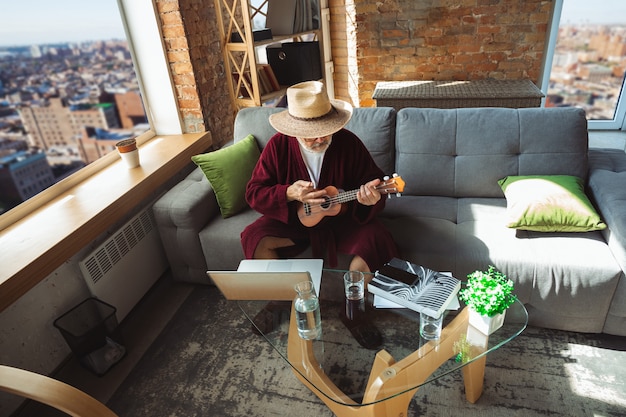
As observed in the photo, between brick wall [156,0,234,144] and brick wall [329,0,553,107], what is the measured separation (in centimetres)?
144

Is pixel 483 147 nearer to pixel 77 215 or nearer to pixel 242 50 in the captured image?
pixel 242 50

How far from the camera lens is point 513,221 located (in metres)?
1.78

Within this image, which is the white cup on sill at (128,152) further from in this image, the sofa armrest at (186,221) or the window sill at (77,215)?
the sofa armrest at (186,221)

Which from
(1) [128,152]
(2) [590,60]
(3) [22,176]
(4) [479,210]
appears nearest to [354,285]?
(4) [479,210]

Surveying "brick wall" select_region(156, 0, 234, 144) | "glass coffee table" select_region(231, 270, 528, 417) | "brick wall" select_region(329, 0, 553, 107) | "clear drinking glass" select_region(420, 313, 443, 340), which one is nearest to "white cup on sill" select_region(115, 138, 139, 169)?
"brick wall" select_region(156, 0, 234, 144)

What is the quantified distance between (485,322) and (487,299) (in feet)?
0.30

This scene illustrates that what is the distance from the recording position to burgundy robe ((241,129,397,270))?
1815mm

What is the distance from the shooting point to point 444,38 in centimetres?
342

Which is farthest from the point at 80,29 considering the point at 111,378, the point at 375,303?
the point at 375,303

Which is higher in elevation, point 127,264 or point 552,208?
point 552,208

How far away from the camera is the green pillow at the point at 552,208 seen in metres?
1.71

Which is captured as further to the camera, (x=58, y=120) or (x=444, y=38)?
(x=444, y=38)

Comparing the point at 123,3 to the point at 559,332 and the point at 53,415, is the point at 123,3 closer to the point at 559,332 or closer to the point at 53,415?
the point at 53,415

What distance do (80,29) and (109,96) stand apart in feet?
1.15
